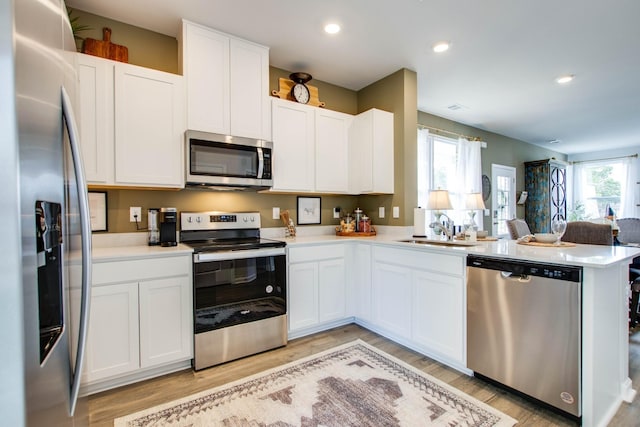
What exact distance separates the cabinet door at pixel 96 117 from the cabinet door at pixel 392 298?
2.30 meters

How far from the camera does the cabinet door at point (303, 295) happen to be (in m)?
2.79

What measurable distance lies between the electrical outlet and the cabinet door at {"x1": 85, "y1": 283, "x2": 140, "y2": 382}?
2.20ft

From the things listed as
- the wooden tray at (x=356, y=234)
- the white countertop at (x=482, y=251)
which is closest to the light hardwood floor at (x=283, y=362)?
the white countertop at (x=482, y=251)

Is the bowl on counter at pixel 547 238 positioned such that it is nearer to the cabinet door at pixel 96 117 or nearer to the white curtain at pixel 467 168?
the white curtain at pixel 467 168

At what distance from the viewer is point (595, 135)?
6031mm

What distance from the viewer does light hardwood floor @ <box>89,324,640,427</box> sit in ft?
5.92

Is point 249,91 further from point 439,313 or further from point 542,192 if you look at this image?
point 542,192

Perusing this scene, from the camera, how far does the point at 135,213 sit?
2533 mm

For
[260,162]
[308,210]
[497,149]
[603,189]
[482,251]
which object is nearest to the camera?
[482,251]

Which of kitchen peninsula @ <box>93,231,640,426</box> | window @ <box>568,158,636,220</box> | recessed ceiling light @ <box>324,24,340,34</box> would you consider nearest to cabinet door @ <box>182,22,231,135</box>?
recessed ceiling light @ <box>324,24,340,34</box>

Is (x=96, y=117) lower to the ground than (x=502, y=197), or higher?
higher

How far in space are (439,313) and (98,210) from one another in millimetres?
2697

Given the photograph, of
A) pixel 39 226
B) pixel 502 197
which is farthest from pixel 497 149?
pixel 39 226

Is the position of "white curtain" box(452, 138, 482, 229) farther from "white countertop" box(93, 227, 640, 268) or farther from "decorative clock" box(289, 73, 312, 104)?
"decorative clock" box(289, 73, 312, 104)
